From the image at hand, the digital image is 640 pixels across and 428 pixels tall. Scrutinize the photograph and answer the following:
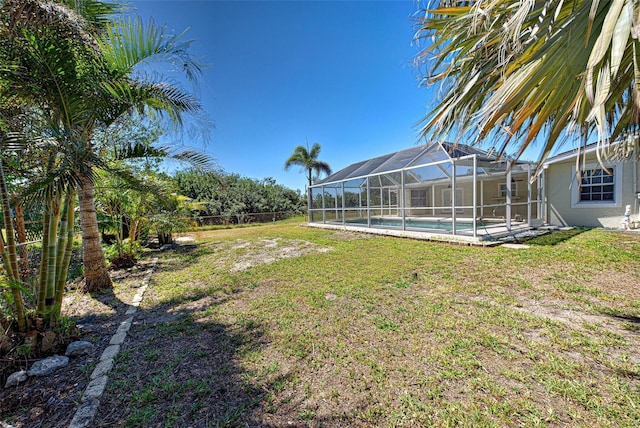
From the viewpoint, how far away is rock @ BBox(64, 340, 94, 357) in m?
2.81

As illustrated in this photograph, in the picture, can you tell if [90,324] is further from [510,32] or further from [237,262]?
[510,32]

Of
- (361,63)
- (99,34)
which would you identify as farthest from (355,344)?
(361,63)

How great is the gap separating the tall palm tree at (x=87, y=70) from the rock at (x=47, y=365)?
1838 mm

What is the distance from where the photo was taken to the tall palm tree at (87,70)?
8.95 ft

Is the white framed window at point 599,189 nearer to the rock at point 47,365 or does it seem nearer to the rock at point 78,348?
the rock at point 78,348

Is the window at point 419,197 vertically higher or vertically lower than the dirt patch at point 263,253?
higher

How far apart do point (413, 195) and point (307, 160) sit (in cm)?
998

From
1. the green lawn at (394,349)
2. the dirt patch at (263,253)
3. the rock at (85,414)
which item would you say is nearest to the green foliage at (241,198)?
the dirt patch at (263,253)

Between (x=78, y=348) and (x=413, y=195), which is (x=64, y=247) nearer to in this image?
(x=78, y=348)

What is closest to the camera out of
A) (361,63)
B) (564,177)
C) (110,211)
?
(110,211)

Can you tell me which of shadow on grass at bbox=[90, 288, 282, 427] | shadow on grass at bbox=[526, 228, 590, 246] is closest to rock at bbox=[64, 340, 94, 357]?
shadow on grass at bbox=[90, 288, 282, 427]

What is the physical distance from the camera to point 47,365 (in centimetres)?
255

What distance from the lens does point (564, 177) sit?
10039mm

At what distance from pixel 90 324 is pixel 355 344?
A: 12.5 feet
